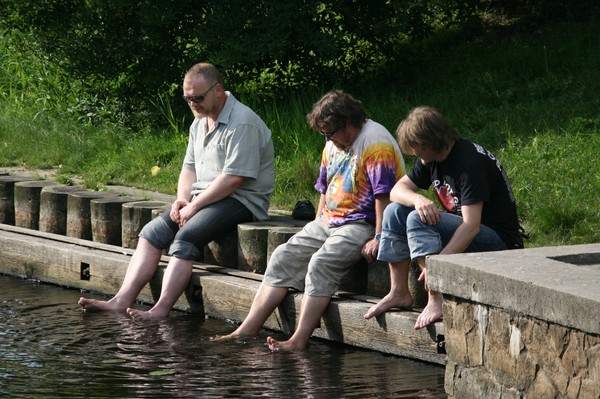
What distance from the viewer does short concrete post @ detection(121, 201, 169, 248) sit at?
8836 millimetres

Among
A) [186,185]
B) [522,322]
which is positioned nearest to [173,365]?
[186,185]

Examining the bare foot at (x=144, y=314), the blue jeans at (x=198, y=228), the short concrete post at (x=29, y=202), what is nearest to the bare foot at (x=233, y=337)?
the bare foot at (x=144, y=314)

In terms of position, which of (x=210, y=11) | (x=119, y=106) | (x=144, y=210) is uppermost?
(x=210, y=11)

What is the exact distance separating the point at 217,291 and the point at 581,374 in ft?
11.4

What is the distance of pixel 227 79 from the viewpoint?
468 inches

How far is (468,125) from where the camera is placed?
1061 cm

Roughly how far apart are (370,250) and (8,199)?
413 centimetres

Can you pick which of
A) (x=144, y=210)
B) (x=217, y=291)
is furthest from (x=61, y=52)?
(x=217, y=291)

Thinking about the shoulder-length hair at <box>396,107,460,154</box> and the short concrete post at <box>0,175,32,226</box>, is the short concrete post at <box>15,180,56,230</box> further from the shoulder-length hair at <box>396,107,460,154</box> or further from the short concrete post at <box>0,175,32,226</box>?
the shoulder-length hair at <box>396,107,460,154</box>

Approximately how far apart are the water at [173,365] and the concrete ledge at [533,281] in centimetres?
74

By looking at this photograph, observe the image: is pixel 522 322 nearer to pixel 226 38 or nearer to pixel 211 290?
pixel 211 290

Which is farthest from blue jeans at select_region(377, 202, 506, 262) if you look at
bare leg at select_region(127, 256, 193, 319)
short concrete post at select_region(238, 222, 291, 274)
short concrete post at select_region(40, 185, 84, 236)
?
short concrete post at select_region(40, 185, 84, 236)

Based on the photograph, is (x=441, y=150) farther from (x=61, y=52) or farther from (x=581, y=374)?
(x=61, y=52)

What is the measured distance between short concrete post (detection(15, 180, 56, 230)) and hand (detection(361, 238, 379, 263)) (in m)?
3.68
